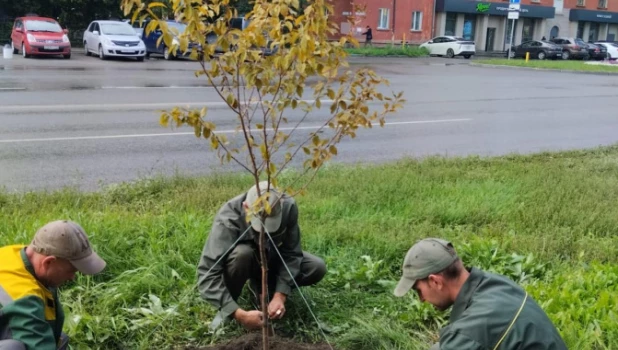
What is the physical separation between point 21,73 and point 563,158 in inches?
618

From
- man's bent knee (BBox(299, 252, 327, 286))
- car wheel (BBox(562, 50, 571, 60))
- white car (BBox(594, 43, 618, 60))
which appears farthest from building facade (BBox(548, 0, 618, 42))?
man's bent knee (BBox(299, 252, 327, 286))

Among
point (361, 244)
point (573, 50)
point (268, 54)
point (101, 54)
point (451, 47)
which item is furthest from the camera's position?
point (573, 50)

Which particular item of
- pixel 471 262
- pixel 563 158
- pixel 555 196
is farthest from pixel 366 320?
pixel 563 158

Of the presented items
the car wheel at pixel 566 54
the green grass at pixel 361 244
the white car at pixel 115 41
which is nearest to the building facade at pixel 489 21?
the car wheel at pixel 566 54

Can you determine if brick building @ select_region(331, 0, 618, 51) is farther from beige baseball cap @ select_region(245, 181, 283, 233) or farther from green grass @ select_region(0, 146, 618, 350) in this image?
beige baseball cap @ select_region(245, 181, 283, 233)

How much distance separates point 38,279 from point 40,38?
2426 centimetres

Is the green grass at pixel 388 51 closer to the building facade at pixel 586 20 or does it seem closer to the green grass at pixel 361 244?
the building facade at pixel 586 20

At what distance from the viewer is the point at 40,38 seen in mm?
24562

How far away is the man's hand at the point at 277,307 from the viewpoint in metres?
3.89

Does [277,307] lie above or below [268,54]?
below

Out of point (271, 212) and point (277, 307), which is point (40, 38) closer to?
point (277, 307)

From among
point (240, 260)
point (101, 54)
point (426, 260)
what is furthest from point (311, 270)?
point (101, 54)

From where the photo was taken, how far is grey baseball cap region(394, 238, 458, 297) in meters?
2.66

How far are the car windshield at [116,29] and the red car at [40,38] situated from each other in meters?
1.59
